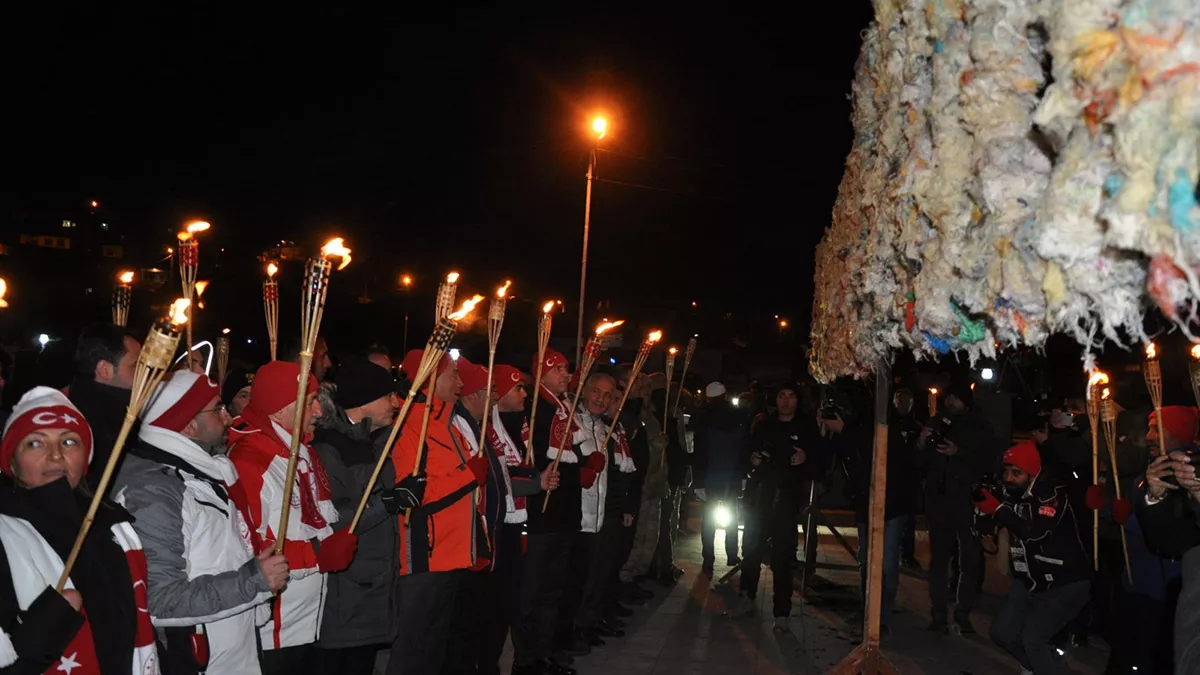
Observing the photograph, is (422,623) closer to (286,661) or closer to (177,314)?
(286,661)

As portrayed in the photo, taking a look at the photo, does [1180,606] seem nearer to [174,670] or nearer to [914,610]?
[174,670]

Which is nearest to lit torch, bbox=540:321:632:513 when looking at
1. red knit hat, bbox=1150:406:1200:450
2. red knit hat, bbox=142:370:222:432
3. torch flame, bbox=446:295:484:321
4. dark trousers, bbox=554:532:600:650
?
dark trousers, bbox=554:532:600:650

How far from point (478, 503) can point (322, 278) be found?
232 centimetres

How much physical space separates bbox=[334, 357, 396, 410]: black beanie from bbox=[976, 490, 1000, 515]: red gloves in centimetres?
413

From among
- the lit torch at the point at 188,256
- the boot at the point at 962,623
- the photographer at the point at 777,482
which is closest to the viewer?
the lit torch at the point at 188,256

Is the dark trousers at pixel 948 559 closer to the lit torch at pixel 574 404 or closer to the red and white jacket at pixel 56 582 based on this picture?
the lit torch at pixel 574 404

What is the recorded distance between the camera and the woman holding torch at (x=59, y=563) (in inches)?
106

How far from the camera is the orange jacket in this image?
537 cm

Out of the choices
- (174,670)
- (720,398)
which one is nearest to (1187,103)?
(174,670)

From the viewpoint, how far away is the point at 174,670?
352 centimetres

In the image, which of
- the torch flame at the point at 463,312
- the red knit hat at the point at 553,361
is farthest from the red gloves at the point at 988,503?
the torch flame at the point at 463,312

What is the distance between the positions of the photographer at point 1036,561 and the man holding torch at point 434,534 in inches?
139

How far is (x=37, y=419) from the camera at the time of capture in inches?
120

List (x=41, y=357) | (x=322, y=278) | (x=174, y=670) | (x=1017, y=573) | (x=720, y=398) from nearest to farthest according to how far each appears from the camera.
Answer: (x=174, y=670), (x=322, y=278), (x=41, y=357), (x=1017, y=573), (x=720, y=398)
